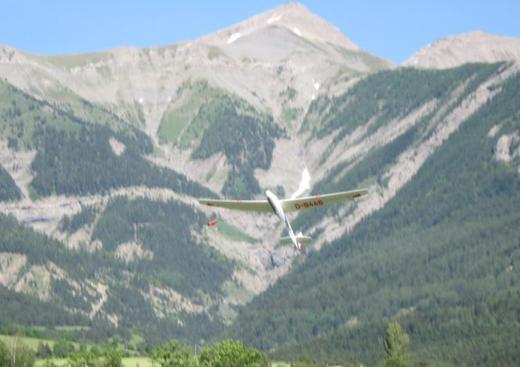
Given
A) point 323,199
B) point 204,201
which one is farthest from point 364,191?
point 204,201

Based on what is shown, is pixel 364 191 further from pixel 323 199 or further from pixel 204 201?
pixel 204 201

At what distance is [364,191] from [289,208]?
30.1 feet

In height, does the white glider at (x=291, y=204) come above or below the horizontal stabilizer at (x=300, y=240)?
above

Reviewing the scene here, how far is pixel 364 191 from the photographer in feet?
476

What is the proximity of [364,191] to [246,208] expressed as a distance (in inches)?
477

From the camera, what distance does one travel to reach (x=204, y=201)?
14962 centimetres

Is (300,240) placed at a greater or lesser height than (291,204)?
lesser

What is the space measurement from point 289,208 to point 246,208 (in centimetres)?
469

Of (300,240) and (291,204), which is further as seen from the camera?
(300,240)

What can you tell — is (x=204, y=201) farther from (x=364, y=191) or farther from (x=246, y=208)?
(x=364, y=191)

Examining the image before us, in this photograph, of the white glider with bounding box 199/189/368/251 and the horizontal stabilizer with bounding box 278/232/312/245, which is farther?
the horizontal stabilizer with bounding box 278/232/312/245

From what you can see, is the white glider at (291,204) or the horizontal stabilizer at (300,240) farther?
the horizontal stabilizer at (300,240)

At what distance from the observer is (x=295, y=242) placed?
147 m

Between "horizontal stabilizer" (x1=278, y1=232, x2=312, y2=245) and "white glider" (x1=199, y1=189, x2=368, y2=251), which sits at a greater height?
"white glider" (x1=199, y1=189, x2=368, y2=251)
